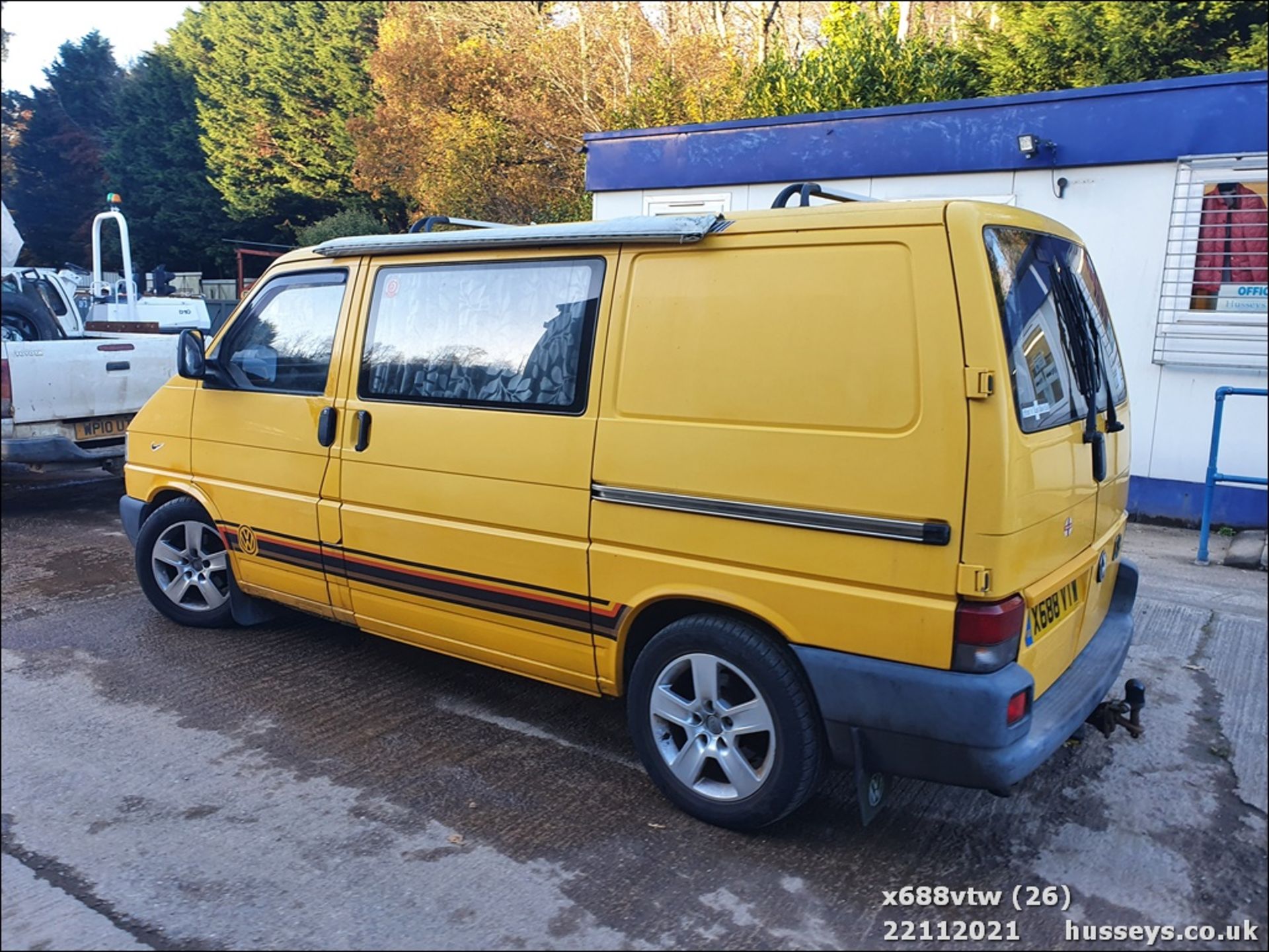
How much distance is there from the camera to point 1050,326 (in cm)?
338

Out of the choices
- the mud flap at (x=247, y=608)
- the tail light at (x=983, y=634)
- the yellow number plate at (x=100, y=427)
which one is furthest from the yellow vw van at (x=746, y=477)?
the yellow number plate at (x=100, y=427)

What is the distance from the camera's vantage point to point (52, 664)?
4.95 m

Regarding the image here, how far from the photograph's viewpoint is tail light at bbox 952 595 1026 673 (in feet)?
9.66

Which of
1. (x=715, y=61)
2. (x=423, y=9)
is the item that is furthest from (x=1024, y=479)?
(x=423, y=9)

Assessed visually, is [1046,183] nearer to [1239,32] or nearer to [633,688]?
[633,688]

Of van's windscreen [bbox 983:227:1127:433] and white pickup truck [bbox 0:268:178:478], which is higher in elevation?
van's windscreen [bbox 983:227:1127:433]

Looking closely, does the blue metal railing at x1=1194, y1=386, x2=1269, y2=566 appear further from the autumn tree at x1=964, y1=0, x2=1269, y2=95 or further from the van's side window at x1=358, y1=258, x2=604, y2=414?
the autumn tree at x1=964, y1=0, x2=1269, y2=95

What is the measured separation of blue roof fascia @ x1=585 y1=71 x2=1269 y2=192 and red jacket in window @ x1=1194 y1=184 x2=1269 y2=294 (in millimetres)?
413

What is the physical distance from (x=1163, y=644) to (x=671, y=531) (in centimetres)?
336

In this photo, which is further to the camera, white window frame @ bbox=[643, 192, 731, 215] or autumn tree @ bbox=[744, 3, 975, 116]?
autumn tree @ bbox=[744, 3, 975, 116]

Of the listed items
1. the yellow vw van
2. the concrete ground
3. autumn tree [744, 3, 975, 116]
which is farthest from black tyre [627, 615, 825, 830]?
autumn tree [744, 3, 975, 116]

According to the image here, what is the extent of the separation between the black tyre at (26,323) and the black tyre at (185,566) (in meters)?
5.80

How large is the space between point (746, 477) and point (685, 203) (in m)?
8.00

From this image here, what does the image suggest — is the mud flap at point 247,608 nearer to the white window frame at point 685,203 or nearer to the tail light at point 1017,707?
the tail light at point 1017,707
